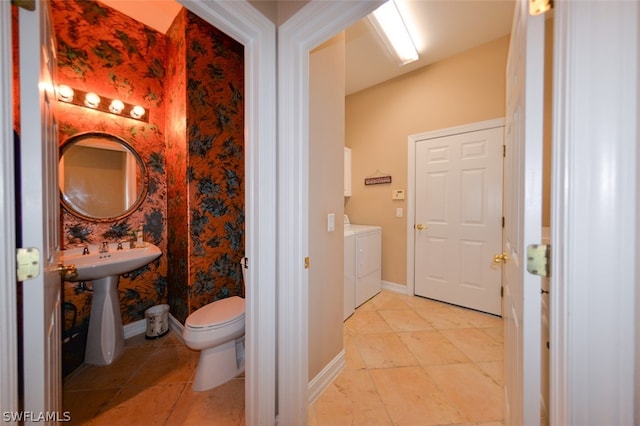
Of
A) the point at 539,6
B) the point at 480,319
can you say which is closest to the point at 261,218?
the point at 539,6

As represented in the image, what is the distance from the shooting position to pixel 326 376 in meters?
1.52

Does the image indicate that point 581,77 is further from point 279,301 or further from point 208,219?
point 208,219

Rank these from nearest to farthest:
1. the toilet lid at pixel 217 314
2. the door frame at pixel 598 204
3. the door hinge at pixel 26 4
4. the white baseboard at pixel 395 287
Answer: the door frame at pixel 598 204 → the door hinge at pixel 26 4 → the toilet lid at pixel 217 314 → the white baseboard at pixel 395 287

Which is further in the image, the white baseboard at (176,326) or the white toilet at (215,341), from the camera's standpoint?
the white baseboard at (176,326)

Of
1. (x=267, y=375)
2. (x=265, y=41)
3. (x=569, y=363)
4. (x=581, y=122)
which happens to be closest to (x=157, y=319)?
(x=267, y=375)

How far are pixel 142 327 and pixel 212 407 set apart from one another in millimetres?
1297

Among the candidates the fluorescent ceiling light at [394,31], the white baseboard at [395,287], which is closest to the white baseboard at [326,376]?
the white baseboard at [395,287]

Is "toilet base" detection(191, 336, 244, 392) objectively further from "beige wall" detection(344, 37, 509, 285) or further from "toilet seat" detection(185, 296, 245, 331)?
"beige wall" detection(344, 37, 509, 285)

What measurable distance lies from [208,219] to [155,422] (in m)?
1.39

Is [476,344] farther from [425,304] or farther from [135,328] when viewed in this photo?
[135,328]

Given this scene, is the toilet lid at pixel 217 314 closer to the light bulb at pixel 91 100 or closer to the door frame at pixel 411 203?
the light bulb at pixel 91 100

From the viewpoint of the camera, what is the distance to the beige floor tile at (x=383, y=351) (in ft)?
5.72

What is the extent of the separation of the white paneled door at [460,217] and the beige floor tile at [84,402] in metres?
3.04

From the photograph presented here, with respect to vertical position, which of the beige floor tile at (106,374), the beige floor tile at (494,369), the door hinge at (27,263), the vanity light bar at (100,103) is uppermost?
the vanity light bar at (100,103)
